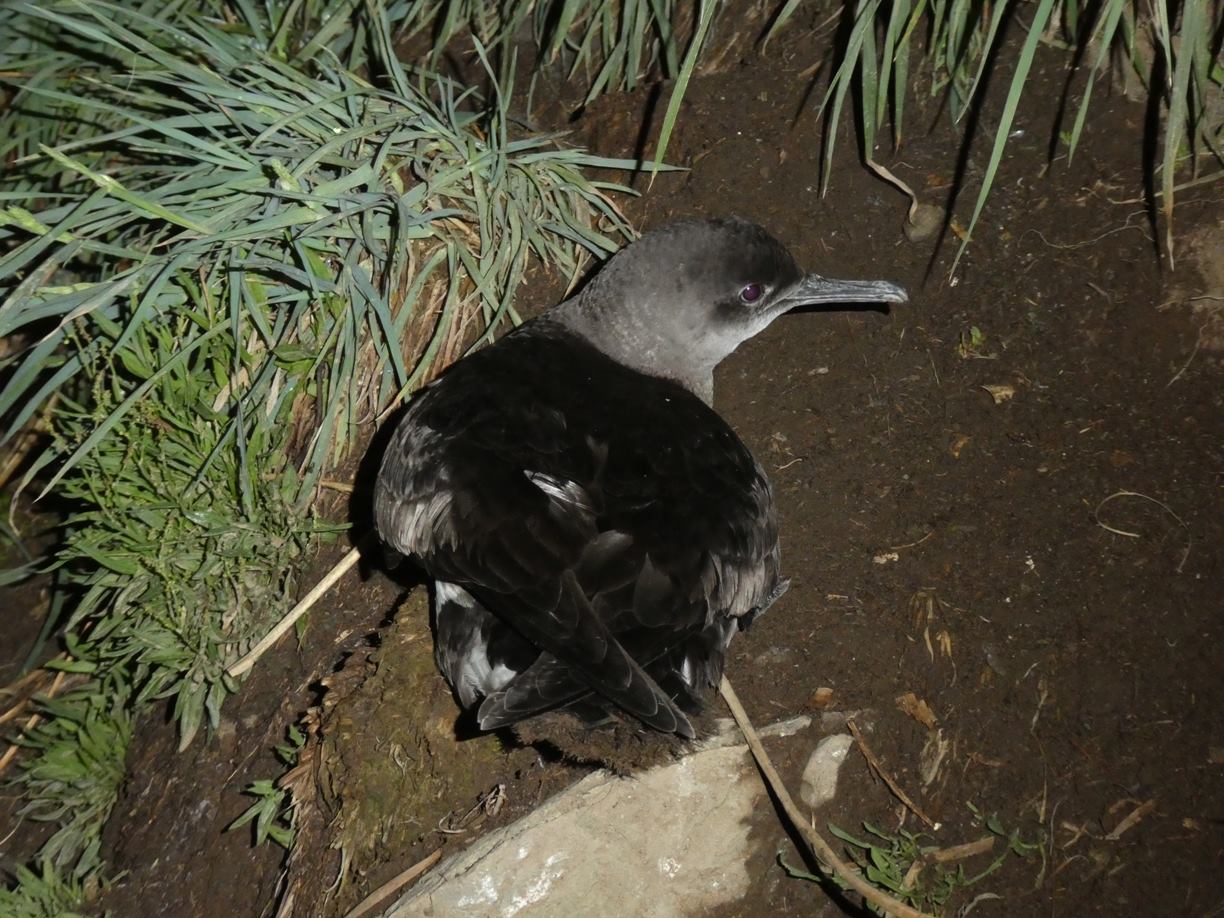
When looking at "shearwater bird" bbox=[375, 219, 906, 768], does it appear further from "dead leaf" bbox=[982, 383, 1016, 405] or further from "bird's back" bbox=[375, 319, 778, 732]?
"dead leaf" bbox=[982, 383, 1016, 405]

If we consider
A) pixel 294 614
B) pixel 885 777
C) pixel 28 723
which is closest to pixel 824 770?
pixel 885 777

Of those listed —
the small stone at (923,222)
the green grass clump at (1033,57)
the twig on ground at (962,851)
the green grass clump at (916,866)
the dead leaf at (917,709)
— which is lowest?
the green grass clump at (916,866)

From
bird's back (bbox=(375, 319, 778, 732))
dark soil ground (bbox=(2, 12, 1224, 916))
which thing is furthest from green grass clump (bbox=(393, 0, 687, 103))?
bird's back (bbox=(375, 319, 778, 732))

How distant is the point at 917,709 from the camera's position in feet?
9.84

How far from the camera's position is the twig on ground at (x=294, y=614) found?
3.62m

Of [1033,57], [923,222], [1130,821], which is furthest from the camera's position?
[923,222]

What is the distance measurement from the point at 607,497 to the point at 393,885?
3.74 ft

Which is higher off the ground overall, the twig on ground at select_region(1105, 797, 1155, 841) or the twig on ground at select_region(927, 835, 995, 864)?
the twig on ground at select_region(1105, 797, 1155, 841)

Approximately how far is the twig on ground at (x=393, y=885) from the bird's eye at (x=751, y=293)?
1.83m

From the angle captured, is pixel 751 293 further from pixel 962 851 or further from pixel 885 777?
pixel 962 851

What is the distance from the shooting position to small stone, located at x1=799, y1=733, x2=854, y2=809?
2918 mm

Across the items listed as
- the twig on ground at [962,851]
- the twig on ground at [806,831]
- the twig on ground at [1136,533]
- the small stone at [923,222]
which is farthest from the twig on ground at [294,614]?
the twig on ground at [1136,533]

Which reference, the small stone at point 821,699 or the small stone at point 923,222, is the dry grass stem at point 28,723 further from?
the small stone at point 923,222

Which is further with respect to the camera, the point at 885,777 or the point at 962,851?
the point at 885,777
